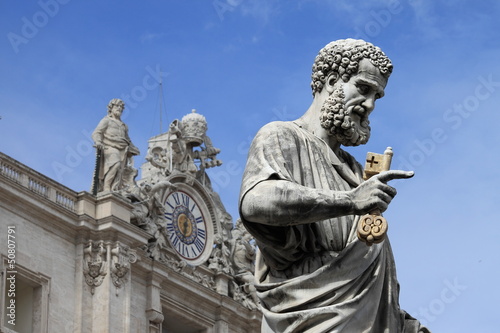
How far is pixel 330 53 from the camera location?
594 cm

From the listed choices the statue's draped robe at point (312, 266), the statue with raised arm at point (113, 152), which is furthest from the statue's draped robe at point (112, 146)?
the statue's draped robe at point (312, 266)

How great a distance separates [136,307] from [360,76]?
27.1 metres

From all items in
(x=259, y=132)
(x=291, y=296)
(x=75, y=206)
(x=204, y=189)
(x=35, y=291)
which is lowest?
(x=291, y=296)

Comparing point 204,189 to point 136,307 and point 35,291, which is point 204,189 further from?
point 35,291

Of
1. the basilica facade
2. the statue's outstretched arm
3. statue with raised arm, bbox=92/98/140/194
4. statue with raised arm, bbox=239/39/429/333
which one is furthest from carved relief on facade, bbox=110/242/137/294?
the statue's outstretched arm

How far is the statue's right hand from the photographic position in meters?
5.41

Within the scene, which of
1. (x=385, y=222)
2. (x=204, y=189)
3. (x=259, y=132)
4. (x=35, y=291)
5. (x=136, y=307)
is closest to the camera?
(x=385, y=222)

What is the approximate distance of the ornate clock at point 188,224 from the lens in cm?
3500

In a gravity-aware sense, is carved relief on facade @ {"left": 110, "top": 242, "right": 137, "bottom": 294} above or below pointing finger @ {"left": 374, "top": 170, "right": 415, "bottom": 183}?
above

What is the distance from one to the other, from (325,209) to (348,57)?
28.8 inches

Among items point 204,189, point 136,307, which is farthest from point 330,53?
point 204,189

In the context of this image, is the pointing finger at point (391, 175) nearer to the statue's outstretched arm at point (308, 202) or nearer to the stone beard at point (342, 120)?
the statue's outstretched arm at point (308, 202)

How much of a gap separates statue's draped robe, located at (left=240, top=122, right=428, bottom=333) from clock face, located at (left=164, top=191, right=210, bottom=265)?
28.8m

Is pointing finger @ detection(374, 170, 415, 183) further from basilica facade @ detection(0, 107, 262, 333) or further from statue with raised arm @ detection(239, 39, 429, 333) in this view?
basilica facade @ detection(0, 107, 262, 333)
